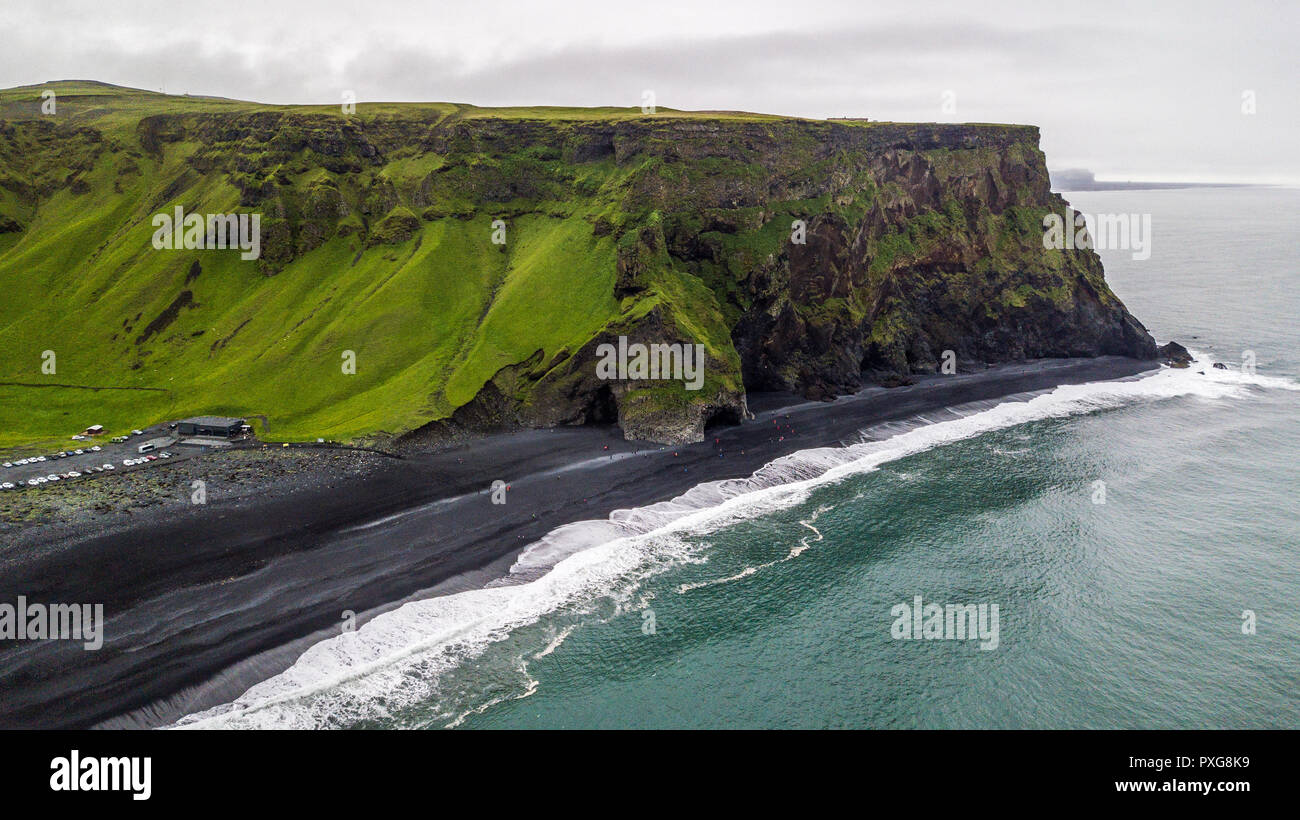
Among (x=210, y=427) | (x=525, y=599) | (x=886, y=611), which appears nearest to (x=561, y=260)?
(x=210, y=427)

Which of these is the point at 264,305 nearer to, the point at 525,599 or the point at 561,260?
the point at 561,260

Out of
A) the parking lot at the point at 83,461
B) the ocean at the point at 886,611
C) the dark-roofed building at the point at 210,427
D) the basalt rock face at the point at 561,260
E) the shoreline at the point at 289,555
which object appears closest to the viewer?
the ocean at the point at 886,611

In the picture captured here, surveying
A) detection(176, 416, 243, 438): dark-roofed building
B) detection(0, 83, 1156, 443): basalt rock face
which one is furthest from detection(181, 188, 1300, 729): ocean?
detection(176, 416, 243, 438): dark-roofed building

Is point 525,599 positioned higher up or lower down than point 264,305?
lower down

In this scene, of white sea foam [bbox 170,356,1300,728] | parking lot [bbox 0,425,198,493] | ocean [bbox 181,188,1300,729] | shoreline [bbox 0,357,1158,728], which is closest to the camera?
ocean [bbox 181,188,1300,729]

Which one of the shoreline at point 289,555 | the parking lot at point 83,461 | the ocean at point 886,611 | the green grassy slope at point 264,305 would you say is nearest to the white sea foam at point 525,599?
the ocean at point 886,611

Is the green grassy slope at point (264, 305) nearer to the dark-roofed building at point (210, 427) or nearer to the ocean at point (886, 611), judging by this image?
the dark-roofed building at point (210, 427)

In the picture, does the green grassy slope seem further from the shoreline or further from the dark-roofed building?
the shoreline
